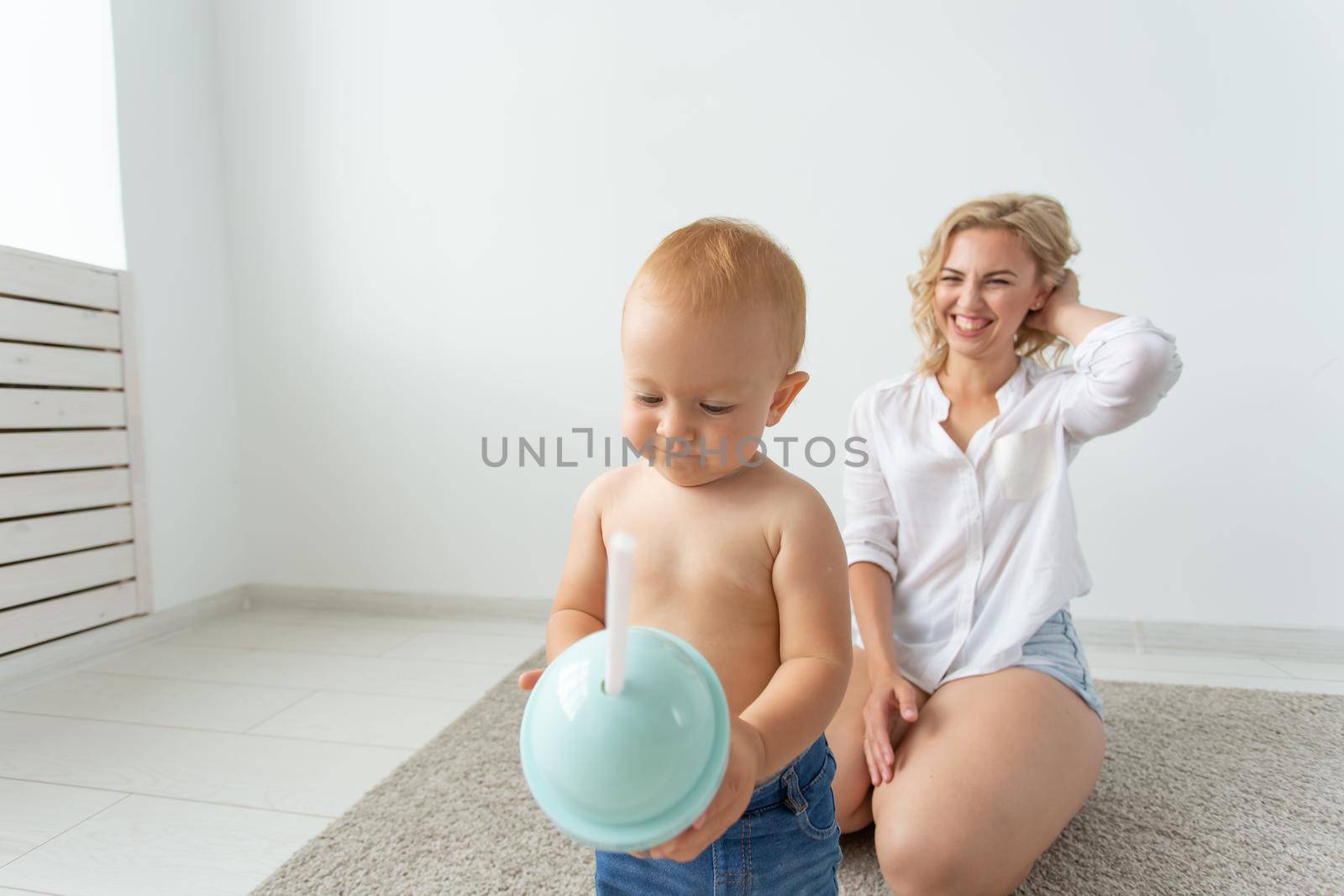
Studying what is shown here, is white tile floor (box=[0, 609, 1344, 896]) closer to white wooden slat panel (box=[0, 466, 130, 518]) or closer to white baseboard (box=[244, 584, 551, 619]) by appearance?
white baseboard (box=[244, 584, 551, 619])

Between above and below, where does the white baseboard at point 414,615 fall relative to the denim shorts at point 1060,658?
below

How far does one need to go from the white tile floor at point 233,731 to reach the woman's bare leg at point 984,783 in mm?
746

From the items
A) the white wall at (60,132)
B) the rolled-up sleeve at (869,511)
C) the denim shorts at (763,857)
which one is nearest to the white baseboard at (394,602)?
the white wall at (60,132)

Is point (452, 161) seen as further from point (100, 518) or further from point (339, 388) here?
point (100, 518)

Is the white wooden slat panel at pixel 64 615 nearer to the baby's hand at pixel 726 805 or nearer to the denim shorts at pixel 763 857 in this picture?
the denim shorts at pixel 763 857

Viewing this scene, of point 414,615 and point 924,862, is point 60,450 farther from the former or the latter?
point 924,862

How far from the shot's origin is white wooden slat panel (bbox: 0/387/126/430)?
1.62 m

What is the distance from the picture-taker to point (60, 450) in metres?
1.73

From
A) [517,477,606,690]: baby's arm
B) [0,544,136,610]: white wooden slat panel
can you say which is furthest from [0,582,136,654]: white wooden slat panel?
[517,477,606,690]: baby's arm

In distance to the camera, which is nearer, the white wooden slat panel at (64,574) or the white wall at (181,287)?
the white wooden slat panel at (64,574)

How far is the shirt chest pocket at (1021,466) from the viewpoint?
4.03 feet

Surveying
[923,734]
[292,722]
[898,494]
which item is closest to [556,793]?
[923,734]

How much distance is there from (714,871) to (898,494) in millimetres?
736

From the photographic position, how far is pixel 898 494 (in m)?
1.28
